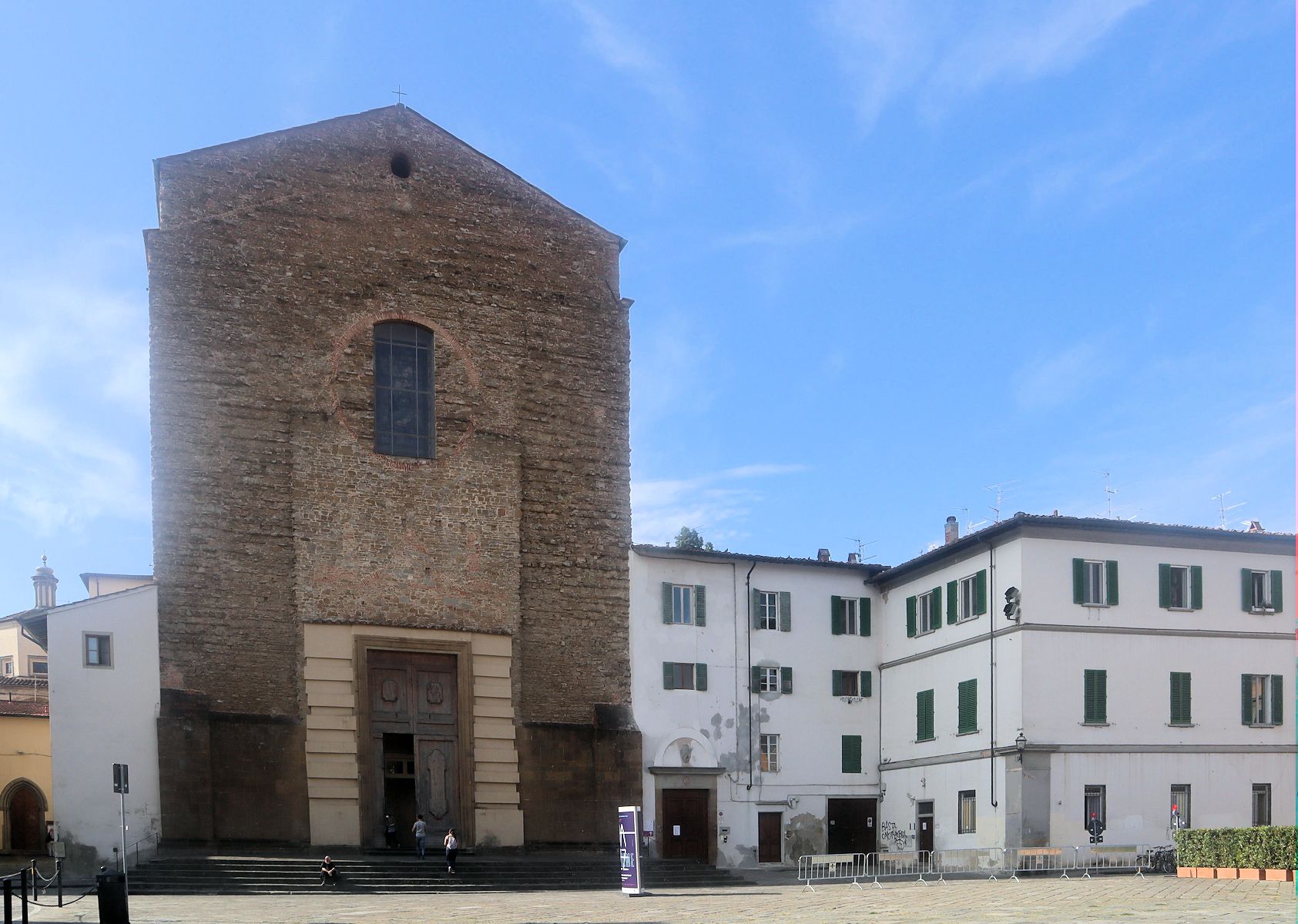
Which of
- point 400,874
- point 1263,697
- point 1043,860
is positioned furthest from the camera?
point 1263,697

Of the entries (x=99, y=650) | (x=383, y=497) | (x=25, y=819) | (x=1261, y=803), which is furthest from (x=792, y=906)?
(x=25, y=819)

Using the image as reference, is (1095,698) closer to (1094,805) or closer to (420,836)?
(1094,805)

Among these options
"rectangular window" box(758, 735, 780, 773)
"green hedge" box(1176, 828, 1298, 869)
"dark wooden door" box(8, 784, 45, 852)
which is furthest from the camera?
"dark wooden door" box(8, 784, 45, 852)

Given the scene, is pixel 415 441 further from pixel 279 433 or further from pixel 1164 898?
pixel 1164 898

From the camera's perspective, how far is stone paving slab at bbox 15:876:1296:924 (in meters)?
20.1

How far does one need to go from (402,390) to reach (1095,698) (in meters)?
18.6

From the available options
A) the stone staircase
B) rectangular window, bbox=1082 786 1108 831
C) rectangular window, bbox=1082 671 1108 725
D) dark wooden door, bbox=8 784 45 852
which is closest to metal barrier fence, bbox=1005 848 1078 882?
rectangular window, bbox=1082 786 1108 831

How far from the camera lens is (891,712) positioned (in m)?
39.0

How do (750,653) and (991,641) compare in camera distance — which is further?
(750,653)

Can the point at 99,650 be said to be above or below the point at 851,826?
above

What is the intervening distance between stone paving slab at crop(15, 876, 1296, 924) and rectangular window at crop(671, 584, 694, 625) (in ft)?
31.2

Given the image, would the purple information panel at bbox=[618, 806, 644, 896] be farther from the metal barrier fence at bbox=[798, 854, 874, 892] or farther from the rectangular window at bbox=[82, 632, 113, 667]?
the rectangular window at bbox=[82, 632, 113, 667]

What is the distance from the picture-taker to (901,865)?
33.2 m

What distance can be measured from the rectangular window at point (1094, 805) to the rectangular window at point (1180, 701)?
284 centimetres
